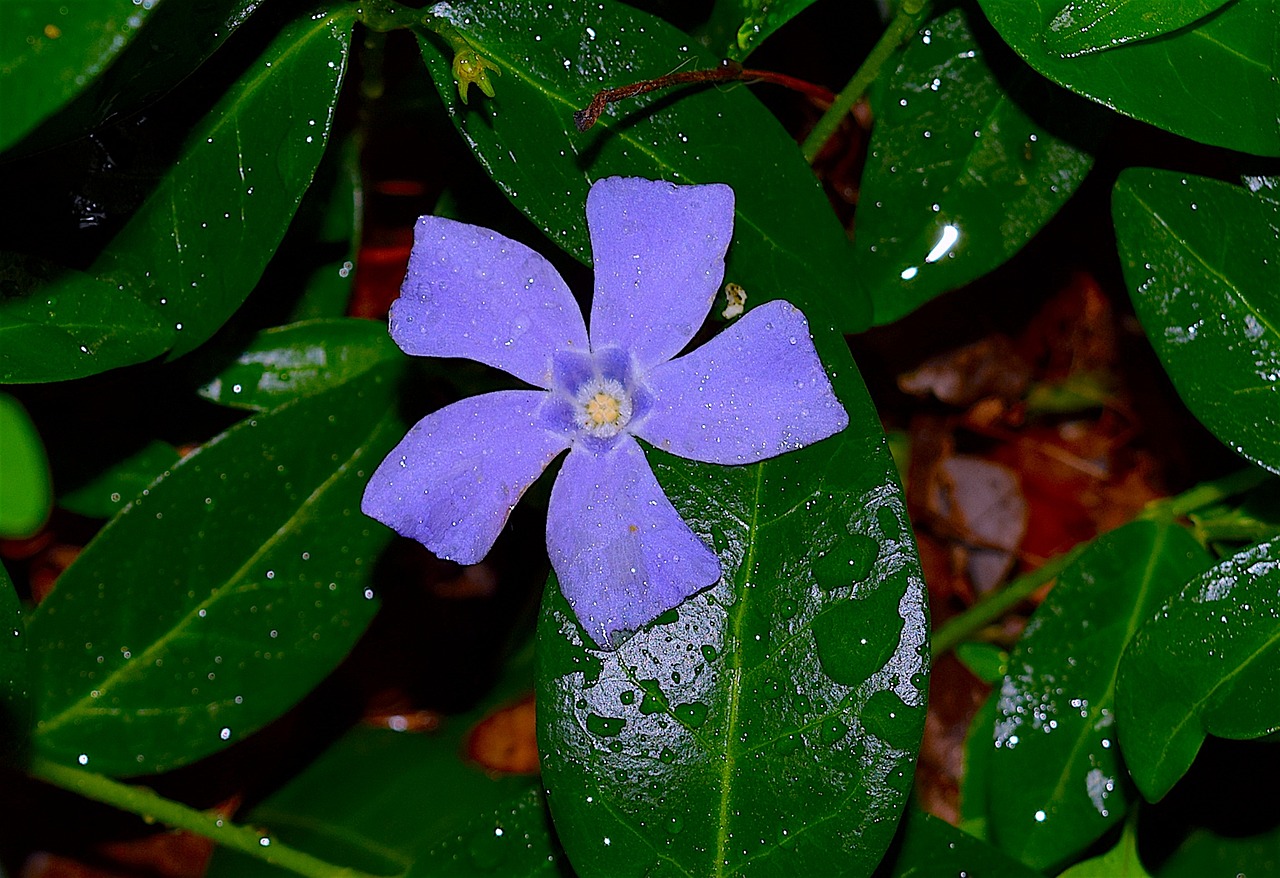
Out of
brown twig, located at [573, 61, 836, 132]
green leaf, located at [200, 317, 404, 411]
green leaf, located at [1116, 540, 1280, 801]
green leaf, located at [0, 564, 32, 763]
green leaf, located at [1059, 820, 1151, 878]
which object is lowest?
green leaf, located at [1059, 820, 1151, 878]

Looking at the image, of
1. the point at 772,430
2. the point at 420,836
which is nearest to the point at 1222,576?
the point at 772,430

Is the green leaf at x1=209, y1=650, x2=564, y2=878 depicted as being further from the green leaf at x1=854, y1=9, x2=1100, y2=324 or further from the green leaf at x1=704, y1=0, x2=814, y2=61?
the green leaf at x1=704, y1=0, x2=814, y2=61

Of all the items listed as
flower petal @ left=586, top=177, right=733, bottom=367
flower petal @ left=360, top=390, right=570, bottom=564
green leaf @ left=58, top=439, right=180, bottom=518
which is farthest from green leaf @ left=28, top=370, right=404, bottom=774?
flower petal @ left=586, top=177, right=733, bottom=367

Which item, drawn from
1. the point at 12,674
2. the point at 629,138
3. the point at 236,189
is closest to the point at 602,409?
the point at 629,138

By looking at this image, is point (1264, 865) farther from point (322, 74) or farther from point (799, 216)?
point (322, 74)

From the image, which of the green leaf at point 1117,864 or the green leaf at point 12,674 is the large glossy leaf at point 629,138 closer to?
the green leaf at point 12,674

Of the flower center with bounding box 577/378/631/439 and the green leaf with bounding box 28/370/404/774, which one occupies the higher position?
the flower center with bounding box 577/378/631/439

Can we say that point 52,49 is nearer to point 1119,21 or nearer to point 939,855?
point 1119,21
